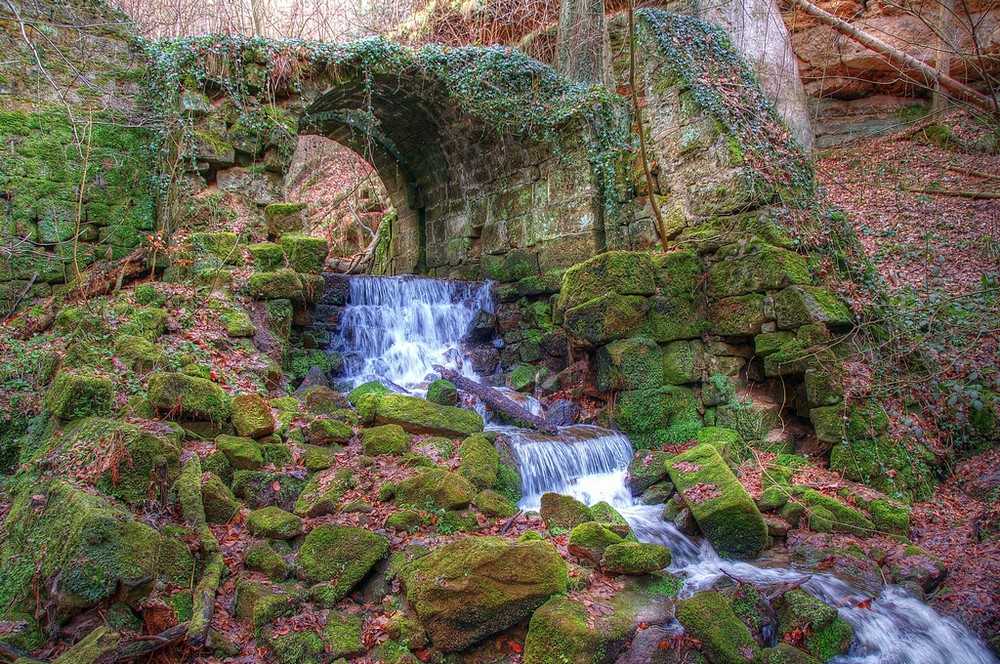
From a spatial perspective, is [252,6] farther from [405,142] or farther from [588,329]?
[588,329]

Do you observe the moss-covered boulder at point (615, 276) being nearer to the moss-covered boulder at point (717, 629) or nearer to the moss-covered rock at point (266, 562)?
the moss-covered boulder at point (717, 629)

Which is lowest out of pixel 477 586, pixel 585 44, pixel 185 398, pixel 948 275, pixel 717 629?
pixel 717 629

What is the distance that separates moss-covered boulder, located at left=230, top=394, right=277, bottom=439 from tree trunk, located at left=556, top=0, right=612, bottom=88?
24.4 feet

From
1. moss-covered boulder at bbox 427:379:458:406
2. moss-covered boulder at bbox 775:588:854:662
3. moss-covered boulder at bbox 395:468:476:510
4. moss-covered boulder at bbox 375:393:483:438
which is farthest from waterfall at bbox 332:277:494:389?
moss-covered boulder at bbox 775:588:854:662

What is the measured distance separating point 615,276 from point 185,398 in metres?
4.54

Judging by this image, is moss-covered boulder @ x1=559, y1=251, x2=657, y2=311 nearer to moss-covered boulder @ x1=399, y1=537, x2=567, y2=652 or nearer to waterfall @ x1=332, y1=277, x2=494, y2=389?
waterfall @ x1=332, y1=277, x2=494, y2=389

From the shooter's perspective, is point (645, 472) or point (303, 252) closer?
point (645, 472)

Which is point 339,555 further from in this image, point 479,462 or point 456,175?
point 456,175

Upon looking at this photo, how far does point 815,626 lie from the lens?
348cm

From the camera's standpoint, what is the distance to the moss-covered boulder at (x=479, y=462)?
15.4 feet

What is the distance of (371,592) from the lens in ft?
11.5

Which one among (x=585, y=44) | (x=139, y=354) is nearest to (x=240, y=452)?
(x=139, y=354)

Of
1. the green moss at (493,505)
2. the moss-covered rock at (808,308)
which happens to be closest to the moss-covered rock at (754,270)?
the moss-covered rock at (808,308)

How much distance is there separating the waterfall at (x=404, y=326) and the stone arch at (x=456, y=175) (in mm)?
1428
